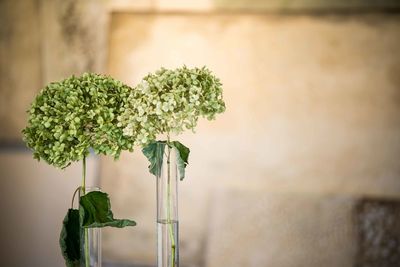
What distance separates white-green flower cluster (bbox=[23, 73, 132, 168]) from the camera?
1229 mm

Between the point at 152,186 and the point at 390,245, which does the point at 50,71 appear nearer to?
the point at 152,186

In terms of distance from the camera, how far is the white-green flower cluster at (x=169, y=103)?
1.20 metres

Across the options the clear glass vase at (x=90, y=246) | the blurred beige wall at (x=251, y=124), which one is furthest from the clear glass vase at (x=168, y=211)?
the blurred beige wall at (x=251, y=124)

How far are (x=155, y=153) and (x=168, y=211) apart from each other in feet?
0.43

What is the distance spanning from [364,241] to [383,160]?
356mm

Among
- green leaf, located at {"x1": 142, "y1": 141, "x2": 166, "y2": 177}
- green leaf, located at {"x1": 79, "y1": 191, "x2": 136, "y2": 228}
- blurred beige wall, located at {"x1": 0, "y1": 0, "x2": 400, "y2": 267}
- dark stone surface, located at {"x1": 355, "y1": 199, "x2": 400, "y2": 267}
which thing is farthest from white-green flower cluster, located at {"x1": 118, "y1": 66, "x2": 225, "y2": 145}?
dark stone surface, located at {"x1": 355, "y1": 199, "x2": 400, "y2": 267}

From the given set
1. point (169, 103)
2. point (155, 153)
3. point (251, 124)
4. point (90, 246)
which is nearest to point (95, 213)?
point (90, 246)

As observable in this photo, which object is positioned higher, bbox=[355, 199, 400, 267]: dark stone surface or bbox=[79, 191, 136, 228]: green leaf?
bbox=[79, 191, 136, 228]: green leaf

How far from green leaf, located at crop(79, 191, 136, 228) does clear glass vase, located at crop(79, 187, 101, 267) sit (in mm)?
28

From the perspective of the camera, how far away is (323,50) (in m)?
2.49

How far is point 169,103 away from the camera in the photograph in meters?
1.19

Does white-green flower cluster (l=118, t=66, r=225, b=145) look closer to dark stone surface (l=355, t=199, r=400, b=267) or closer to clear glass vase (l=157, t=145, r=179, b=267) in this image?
clear glass vase (l=157, t=145, r=179, b=267)

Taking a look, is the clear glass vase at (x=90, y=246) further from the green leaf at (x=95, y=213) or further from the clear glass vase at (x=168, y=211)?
the clear glass vase at (x=168, y=211)

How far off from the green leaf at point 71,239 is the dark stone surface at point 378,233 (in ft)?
4.90
